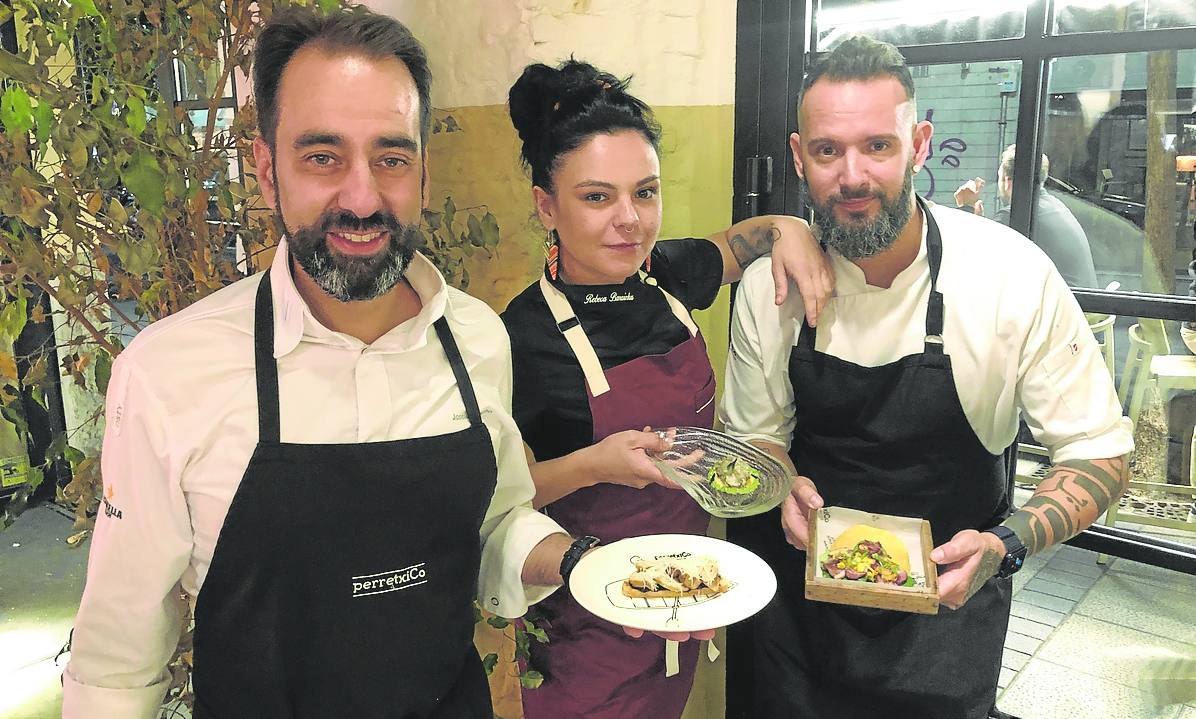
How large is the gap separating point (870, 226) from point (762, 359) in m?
0.37

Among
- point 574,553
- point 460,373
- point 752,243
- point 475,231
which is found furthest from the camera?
point 475,231

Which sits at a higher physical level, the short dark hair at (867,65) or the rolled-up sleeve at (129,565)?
the short dark hair at (867,65)

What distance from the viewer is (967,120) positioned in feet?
6.20

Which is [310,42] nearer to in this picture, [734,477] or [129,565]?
[129,565]

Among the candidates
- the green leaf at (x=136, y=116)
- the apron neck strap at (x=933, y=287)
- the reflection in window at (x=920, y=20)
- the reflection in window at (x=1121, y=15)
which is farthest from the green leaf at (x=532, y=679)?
the reflection in window at (x=1121, y=15)

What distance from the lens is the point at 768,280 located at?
1.88m

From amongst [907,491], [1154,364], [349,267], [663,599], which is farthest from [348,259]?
[1154,364]

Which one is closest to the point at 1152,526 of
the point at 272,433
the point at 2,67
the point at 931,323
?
the point at 931,323

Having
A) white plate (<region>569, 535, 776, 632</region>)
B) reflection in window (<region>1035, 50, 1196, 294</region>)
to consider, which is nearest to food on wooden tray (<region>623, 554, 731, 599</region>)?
white plate (<region>569, 535, 776, 632</region>)

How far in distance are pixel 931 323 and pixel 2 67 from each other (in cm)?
165

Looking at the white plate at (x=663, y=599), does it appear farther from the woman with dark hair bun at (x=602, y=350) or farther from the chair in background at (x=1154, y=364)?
the chair in background at (x=1154, y=364)

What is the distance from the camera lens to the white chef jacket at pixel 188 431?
4.24 ft

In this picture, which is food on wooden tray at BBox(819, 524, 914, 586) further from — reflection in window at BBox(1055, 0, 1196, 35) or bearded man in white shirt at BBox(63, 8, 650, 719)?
reflection in window at BBox(1055, 0, 1196, 35)

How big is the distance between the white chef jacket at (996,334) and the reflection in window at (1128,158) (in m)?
0.22
